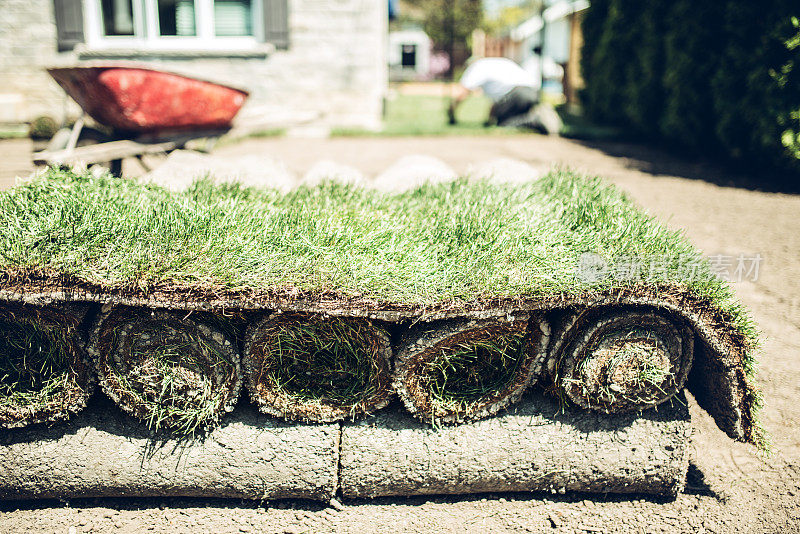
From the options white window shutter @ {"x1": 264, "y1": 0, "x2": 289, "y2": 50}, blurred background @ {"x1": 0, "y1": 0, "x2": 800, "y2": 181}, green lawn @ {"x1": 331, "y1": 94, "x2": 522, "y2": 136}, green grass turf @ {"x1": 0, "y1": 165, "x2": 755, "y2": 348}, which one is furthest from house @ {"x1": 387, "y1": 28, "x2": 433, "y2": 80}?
green grass turf @ {"x1": 0, "y1": 165, "x2": 755, "y2": 348}

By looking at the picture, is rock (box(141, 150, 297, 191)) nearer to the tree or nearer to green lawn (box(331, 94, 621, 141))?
green lawn (box(331, 94, 621, 141))

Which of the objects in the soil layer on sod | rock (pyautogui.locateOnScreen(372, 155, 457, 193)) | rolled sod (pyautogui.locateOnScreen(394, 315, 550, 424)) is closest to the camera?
the soil layer on sod

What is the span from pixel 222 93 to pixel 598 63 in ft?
26.2

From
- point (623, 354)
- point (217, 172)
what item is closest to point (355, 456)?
point (623, 354)

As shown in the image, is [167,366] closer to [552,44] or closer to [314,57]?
[314,57]

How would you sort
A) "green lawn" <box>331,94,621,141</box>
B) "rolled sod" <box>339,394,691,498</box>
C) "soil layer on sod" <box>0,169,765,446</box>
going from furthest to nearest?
"green lawn" <box>331,94,621,141</box>, "rolled sod" <box>339,394,691,498</box>, "soil layer on sod" <box>0,169,765,446</box>

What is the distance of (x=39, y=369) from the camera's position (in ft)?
7.11

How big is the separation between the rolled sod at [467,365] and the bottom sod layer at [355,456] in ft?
0.27

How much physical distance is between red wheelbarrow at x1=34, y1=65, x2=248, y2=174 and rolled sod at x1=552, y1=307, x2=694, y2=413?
3.01m

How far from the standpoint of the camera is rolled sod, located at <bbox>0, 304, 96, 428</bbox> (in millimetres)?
2074

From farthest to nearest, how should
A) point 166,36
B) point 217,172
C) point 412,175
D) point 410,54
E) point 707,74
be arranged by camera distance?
point 410,54, point 166,36, point 707,74, point 412,175, point 217,172

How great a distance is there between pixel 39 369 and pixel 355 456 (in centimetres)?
119

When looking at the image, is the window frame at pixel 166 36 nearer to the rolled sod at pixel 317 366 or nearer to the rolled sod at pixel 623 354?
the rolled sod at pixel 317 366

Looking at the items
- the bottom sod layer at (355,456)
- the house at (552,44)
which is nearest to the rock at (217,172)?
the bottom sod layer at (355,456)
